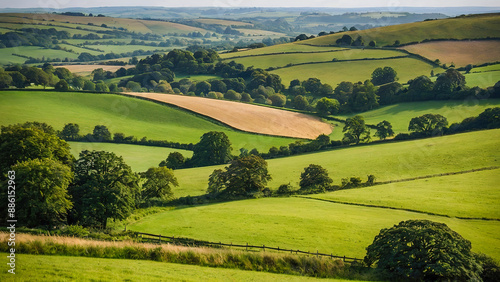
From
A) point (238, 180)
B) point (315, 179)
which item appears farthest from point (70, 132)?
point (315, 179)

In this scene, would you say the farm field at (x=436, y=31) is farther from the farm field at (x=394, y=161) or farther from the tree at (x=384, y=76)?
the farm field at (x=394, y=161)

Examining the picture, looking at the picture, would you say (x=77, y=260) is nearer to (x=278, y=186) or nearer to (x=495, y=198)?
(x=278, y=186)

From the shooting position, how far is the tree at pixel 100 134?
80644 millimetres

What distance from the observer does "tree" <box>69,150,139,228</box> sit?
36.9 meters

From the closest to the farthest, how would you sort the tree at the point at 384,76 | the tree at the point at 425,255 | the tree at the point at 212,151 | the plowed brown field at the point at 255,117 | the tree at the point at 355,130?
the tree at the point at 425,255 → the tree at the point at 212,151 → the tree at the point at 355,130 → the plowed brown field at the point at 255,117 → the tree at the point at 384,76

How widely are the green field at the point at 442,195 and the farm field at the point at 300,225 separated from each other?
191cm

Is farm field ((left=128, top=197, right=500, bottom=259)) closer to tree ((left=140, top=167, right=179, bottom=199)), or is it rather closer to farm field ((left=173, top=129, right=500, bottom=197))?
tree ((left=140, top=167, right=179, bottom=199))

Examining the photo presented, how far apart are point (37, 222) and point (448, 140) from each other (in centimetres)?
5980

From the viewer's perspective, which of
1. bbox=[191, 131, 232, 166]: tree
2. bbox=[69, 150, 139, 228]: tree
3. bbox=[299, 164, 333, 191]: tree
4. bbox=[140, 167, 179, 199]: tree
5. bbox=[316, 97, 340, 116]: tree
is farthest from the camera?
bbox=[316, 97, 340, 116]: tree

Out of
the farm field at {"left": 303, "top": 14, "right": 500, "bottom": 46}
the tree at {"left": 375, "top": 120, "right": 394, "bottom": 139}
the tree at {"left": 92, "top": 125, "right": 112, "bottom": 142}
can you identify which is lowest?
the tree at {"left": 92, "top": 125, "right": 112, "bottom": 142}

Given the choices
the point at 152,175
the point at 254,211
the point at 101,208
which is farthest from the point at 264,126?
the point at 101,208

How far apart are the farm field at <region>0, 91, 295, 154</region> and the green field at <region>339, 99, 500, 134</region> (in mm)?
26258

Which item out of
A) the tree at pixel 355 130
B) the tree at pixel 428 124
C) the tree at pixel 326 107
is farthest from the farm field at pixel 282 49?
the tree at pixel 355 130

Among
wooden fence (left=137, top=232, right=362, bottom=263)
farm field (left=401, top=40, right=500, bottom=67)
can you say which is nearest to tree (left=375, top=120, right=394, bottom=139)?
wooden fence (left=137, top=232, right=362, bottom=263)
